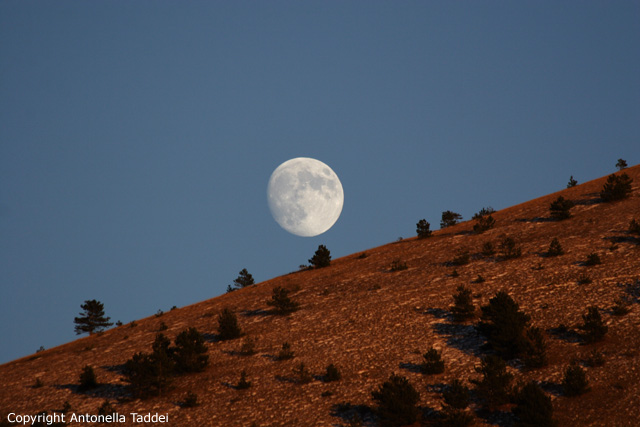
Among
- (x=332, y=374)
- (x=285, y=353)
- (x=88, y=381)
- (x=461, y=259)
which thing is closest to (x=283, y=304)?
(x=285, y=353)

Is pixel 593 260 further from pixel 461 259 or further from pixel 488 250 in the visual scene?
pixel 461 259

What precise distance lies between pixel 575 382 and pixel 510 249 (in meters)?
15.3

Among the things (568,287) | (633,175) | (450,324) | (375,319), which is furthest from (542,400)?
(633,175)

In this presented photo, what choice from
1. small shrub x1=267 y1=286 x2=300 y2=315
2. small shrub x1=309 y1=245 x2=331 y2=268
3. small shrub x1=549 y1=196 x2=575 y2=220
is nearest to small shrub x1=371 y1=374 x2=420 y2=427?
small shrub x1=267 y1=286 x2=300 y2=315

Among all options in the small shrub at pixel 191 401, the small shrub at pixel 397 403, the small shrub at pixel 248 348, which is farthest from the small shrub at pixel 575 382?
the small shrub at pixel 248 348

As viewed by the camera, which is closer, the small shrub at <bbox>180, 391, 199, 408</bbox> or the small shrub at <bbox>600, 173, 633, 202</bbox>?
the small shrub at <bbox>180, 391, 199, 408</bbox>

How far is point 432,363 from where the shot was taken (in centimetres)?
2220

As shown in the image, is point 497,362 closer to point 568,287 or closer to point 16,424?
point 568,287

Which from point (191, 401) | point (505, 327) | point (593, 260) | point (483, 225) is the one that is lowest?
point (505, 327)

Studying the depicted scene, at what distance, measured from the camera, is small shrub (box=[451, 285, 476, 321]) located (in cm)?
2633

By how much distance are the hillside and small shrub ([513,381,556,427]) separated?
2.17 feet

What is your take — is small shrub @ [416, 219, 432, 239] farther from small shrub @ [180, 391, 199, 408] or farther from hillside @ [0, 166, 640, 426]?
small shrub @ [180, 391, 199, 408]

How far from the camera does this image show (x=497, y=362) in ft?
65.9

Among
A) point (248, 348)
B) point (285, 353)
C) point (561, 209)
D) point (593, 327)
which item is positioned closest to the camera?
point (593, 327)
